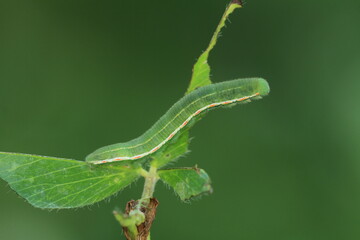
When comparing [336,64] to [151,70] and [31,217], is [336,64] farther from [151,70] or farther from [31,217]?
[31,217]

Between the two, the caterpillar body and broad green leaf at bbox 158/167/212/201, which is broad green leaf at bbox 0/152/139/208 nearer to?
the caterpillar body

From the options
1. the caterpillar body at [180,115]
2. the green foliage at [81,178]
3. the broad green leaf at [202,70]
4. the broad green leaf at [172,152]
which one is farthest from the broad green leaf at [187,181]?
the broad green leaf at [202,70]

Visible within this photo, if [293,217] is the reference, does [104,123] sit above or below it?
above

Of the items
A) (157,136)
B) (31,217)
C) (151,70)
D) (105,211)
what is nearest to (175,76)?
(151,70)

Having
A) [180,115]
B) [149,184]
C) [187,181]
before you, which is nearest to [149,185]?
[149,184]

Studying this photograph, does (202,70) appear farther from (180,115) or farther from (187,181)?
(187,181)

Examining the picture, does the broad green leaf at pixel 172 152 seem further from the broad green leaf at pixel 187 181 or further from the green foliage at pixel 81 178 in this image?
the broad green leaf at pixel 187 181
